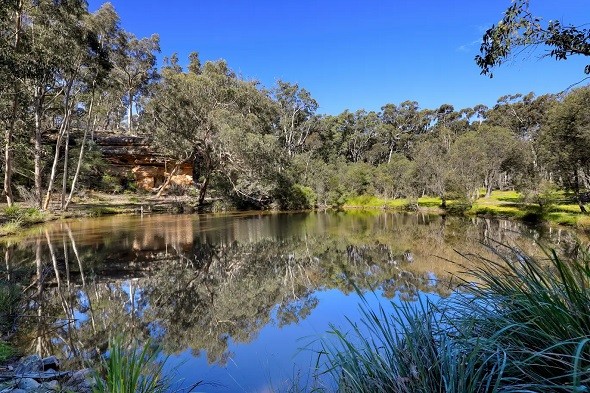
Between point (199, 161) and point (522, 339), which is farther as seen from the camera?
point (199, 161)

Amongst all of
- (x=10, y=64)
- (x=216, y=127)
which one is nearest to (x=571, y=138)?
(x=216, y=127)

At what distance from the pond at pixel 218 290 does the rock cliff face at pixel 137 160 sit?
19956mm

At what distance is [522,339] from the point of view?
2.33m

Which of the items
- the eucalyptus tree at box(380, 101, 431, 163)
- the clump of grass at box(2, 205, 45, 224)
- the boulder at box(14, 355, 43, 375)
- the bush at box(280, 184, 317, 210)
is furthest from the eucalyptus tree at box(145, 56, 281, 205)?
the eucalyptus tree at box(380, 101, 431, 163)

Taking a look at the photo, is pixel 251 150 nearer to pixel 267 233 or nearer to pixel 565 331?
pixel 267 233

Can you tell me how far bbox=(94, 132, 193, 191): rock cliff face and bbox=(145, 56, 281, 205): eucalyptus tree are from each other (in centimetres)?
485

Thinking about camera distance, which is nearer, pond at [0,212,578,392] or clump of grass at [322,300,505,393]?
clump of grass at [322,300,505,393]

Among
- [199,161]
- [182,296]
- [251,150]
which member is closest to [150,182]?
[199,161]

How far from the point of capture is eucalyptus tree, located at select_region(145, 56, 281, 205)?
89.4 feet

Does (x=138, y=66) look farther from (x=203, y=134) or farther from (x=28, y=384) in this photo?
(x=28, y=384)

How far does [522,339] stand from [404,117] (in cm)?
6693

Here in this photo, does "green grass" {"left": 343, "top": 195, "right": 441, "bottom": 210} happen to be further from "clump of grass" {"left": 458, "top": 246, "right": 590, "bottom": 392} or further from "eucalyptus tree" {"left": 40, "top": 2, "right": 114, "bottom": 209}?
"clump of grass" {"left": 458, "top": 246, "right": 590, "bottom": 392}

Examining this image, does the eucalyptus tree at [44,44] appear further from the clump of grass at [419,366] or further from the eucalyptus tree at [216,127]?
the clump of grass at [419,366]

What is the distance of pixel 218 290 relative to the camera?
8.05 metres
